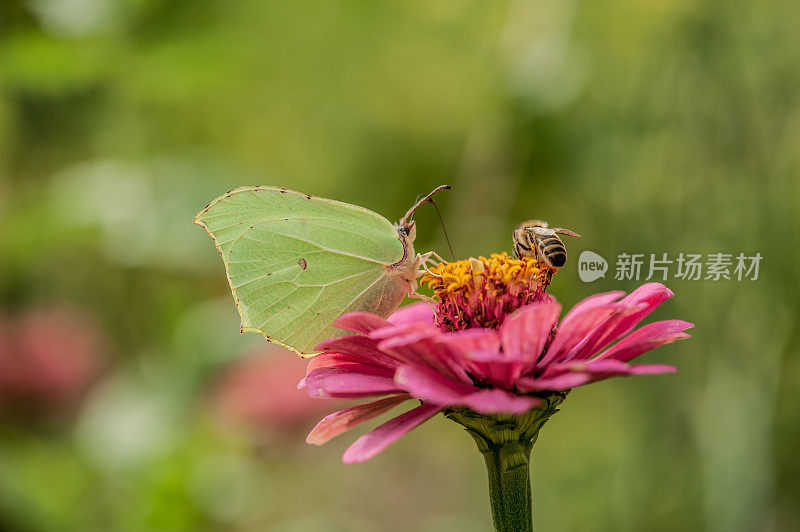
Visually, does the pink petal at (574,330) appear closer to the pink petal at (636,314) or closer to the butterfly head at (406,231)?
the pink petal at (636,314)

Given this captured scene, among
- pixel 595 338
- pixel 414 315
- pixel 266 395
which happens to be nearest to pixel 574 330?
pixel 595 338

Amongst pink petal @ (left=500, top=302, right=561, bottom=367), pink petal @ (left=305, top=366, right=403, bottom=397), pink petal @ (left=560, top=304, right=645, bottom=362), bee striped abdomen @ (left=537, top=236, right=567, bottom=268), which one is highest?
bee striped abdomen @ (left=537, top=236, right=567, bottom=268)

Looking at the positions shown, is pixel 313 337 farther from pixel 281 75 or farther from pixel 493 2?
pixel 281 75

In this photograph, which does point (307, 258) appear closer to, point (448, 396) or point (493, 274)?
point (493, 274)

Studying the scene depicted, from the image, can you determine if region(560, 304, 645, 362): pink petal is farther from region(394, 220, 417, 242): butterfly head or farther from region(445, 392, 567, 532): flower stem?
region(394, 220, 417, 242): butterfly head

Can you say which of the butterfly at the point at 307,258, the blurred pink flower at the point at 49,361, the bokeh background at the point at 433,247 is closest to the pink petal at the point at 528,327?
the butterfly at the point at 307,258

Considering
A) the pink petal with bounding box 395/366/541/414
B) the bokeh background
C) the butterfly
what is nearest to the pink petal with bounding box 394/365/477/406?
the pink petal with bounding box 395/366/541/414

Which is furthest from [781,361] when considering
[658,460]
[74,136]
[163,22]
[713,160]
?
[74,136]
